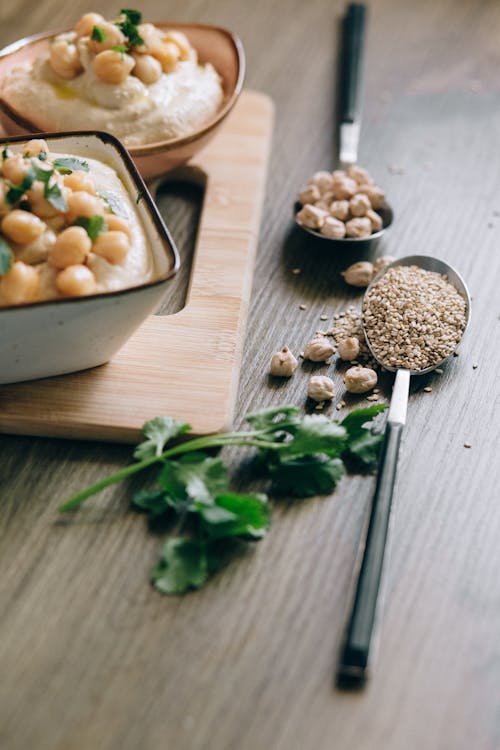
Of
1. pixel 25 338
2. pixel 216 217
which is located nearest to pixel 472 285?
pixel 216 217

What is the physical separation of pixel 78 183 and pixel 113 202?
0.09 metres

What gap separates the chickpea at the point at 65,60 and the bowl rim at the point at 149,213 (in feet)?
0.86

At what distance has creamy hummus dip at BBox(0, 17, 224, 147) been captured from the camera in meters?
2.08

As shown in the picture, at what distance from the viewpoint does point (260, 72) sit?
2.77 m

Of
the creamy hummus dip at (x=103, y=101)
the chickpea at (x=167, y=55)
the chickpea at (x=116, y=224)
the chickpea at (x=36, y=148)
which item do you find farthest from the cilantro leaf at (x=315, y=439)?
the chickpea at (x=167, y=55)

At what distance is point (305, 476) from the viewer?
1644 mm

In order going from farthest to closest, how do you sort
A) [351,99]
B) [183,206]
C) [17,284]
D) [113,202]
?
[351,99]
[183,206]
[113,202]
[17,284]

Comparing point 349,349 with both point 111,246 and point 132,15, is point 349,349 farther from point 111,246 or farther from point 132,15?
point 132,15

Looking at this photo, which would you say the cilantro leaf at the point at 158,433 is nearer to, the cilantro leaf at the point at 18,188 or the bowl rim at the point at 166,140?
the cilantro leaf at the point at 18,188

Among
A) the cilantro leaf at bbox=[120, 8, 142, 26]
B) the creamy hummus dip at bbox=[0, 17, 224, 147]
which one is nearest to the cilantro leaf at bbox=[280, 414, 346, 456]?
the creamy hummus dip at bbox=[0, 17, 224, 147]

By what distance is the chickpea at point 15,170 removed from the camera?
163cm

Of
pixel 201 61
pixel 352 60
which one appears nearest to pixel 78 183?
pixel 201 61

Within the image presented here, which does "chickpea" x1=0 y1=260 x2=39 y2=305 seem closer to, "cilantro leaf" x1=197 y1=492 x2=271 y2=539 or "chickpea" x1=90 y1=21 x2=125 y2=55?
"cilantro leaf" x1=197 y1=492 x2=271 y2=539

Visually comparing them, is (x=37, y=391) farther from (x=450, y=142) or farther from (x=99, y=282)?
(x=450, y=142)
